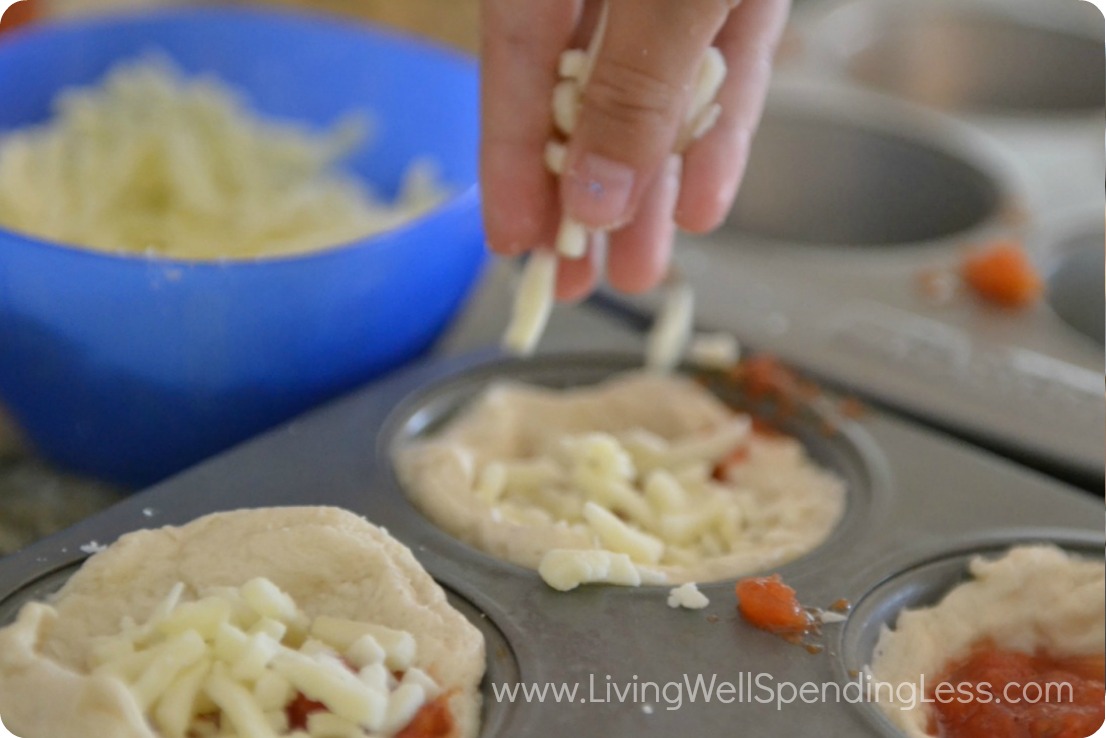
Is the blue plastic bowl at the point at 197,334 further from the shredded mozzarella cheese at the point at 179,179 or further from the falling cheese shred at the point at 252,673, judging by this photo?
the falling cheese shred at the point at 252,673

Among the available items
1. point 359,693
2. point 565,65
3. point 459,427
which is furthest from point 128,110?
point 359,693

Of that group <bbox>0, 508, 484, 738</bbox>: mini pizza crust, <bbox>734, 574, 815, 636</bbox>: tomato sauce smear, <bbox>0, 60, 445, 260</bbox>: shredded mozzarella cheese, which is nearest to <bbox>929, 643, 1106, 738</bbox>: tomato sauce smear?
<bbox>734, 574, 815, 636</bbox>: tomato sauce smear

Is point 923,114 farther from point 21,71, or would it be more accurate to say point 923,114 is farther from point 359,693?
point 359,693

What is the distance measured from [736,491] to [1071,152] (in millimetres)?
1295

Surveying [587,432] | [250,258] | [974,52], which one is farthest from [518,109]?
[974,52]

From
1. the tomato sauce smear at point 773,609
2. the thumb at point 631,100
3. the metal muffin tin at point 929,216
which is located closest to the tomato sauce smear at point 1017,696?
the tomato sauce smear at point 773,609

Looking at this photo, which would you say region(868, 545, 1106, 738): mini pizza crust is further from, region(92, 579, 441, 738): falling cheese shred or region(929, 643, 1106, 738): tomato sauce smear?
region(92, 579, 441, 738): falling cheese shred

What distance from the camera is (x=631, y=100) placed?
1.12 meters

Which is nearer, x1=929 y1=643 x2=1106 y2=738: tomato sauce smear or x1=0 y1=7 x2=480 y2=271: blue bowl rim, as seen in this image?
x1=929 y1=643 x2=1106 y2=738: tomato sauce smear

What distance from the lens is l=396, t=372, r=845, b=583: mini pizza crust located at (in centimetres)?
130

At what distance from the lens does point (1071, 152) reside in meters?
2.37

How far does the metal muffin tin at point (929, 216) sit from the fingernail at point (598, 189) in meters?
0.58

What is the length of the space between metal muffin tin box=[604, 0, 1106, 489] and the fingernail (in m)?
0.58

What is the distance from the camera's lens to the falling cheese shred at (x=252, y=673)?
1025 mm
